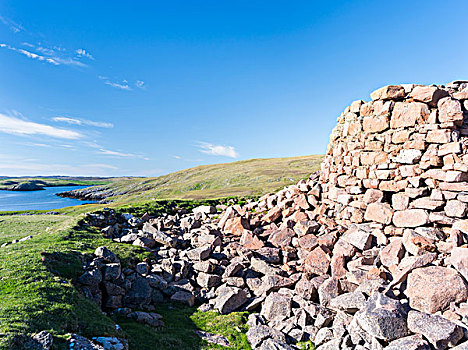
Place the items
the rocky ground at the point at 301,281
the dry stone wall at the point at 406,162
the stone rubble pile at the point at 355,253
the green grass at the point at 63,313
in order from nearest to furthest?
the green grass at the point at 63,313 → the rocky ground at the point at 301,281 → the stone rubble pile at the point at 355,253 → the dry stone wall at the point at 406,162

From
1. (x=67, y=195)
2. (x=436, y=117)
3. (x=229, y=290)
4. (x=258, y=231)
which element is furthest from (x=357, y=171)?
(x=67, y=195)

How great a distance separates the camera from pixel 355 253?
16.8 meters

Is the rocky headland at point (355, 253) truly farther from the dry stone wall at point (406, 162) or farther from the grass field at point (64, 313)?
the grass field at point (64, 313)

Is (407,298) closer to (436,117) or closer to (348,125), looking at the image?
(436,117)

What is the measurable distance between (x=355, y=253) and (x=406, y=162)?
6877mm

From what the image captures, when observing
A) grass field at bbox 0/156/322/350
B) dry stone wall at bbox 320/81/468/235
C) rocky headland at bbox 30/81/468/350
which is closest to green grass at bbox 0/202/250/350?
grass field at bbox 0/156/322/350

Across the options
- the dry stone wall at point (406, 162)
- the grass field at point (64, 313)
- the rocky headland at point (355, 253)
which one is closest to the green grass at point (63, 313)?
the grass field at point (64, 313)

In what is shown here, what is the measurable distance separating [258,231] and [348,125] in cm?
1138

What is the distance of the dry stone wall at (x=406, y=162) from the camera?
16.1 m

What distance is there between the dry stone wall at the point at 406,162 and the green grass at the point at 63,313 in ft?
37.7

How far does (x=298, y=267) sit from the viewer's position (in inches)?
685

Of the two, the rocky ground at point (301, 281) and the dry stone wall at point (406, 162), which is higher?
the dry stone wall at point (406, 162)

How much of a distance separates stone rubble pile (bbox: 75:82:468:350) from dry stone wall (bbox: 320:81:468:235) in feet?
0.23

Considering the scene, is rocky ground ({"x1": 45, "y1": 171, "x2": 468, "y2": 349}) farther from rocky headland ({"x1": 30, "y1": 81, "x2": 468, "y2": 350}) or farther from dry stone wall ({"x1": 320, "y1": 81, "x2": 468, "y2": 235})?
dry stone wall ({"x1": 320, "y1": 81, "x2": 468, "y2": 235})
